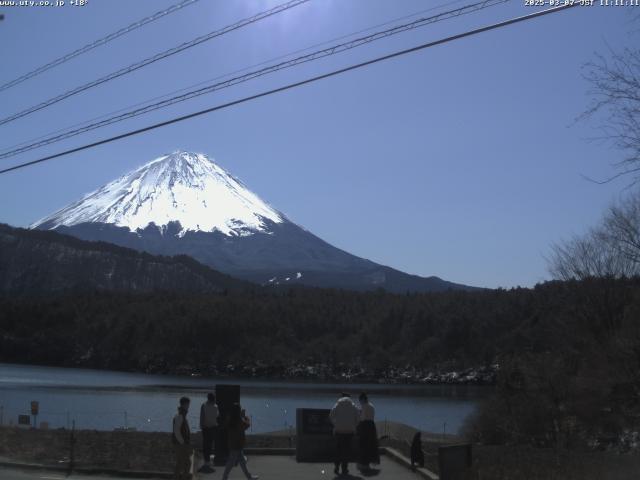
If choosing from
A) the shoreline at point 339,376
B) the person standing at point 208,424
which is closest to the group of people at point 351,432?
the person standing at point 208,424

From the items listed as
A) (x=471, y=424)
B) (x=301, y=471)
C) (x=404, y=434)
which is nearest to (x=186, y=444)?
(x=301, y=471)

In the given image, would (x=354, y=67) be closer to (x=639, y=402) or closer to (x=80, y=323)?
(x=639, y=402)

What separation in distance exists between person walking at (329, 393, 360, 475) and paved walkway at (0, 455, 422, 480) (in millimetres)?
305

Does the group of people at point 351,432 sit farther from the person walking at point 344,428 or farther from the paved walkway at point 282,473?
the paved walkway at point 282,473

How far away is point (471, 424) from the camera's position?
113ft

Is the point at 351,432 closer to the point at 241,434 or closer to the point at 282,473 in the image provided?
the point at 282,473

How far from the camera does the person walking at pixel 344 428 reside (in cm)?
1642

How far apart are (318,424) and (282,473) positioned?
70.9 inches

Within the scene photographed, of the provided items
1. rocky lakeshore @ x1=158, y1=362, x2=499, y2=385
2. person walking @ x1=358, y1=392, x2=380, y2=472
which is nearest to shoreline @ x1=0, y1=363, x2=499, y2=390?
rocky lakeshore @ x1=158, y1=362, x2=499, y2=385

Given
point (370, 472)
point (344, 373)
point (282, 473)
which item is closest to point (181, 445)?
point (282, 473)

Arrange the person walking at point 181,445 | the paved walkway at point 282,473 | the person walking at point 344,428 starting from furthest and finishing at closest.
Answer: the paved walkway at point 282,473 → the person walking at point 344,428 → the person walking at point 181,445

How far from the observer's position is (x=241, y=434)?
15.9 metres

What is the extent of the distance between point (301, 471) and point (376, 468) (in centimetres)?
152

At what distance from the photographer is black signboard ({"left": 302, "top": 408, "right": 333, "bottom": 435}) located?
60.2 ft
